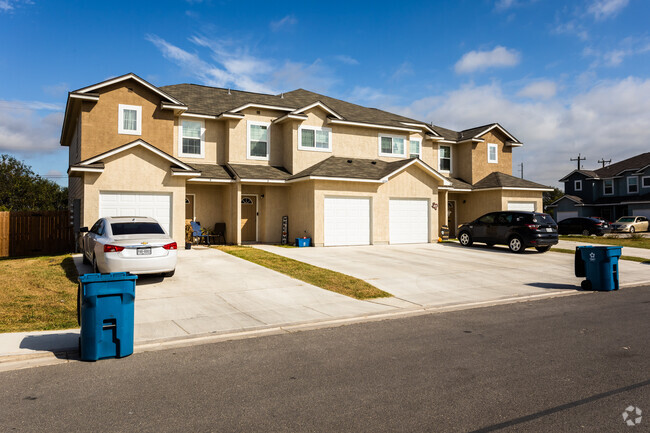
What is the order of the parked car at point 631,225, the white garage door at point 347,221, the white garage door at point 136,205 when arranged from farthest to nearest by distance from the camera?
the parked car at point 631,225, the white garage door at point 347,221, the white garage door at point 136,205

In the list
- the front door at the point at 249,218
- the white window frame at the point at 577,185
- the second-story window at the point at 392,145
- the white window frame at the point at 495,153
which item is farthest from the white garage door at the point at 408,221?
the white window frame at the point at 577,185

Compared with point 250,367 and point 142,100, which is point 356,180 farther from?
point 250,367

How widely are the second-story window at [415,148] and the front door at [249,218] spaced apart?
9.99 m

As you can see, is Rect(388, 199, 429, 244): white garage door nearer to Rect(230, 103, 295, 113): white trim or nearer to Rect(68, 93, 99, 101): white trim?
Rect(230, 103, 295, 113): white trim

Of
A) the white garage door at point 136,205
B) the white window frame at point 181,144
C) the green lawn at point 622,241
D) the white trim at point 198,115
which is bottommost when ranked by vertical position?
the green lawn at point 622,241

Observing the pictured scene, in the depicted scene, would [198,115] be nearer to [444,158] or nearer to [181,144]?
[181,144]

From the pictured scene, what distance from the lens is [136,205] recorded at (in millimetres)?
16922

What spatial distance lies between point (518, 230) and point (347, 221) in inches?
293

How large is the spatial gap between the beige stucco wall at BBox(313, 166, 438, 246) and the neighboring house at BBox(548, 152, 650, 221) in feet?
97.6

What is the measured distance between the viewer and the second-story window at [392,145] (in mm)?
24881

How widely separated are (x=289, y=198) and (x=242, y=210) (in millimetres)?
2394

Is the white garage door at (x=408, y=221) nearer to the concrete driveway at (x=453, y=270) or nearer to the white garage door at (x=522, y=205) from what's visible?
the concrete driveway at (x=453, y=270)

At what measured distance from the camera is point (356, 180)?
20609 millimetres

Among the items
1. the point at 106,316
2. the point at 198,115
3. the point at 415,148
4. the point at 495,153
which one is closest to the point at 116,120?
the point at 198,115
